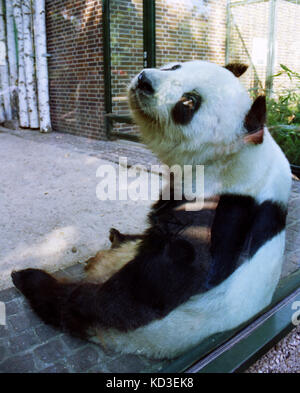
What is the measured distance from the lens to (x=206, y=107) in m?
1.13

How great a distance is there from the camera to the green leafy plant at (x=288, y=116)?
1390 mm

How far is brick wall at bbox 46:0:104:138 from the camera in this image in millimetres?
3479

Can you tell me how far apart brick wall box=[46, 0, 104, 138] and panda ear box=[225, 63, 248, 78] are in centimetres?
212

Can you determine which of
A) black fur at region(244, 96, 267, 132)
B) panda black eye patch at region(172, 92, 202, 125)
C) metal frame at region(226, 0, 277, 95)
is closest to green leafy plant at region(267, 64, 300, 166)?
metal frame at region(226, 0, 277, 95)

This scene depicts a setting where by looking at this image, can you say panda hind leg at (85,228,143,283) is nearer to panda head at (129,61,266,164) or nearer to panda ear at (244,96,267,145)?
panda head at (129,61,266,164)

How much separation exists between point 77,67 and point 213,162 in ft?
12.4
